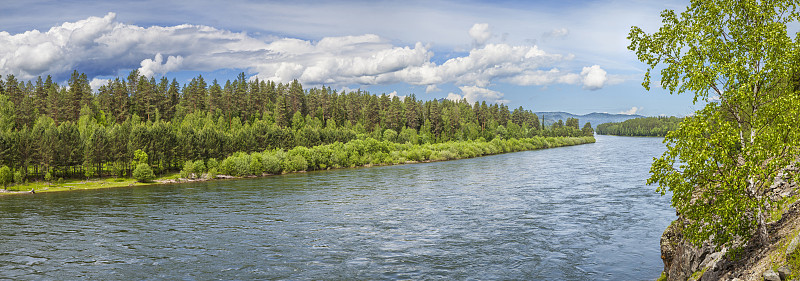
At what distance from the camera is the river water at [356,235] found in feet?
97.9

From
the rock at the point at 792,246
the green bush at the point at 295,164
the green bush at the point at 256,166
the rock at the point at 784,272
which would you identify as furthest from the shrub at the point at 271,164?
the rock at the point at 784,272

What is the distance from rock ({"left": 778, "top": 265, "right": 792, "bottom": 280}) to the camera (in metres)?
13.7

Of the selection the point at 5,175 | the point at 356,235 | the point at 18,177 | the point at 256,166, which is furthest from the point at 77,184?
the point at 356,235

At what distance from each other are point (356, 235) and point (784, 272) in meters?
29.9

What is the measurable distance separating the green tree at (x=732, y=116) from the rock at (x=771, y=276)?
1.95 m

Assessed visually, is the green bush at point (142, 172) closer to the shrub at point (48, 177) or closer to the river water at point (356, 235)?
the shrub at point (48, 177)

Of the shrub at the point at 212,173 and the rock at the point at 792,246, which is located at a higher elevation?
the rock at the point at 792,246

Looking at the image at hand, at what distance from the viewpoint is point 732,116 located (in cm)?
1789

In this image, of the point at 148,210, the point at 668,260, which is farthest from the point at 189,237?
the point at 668,260

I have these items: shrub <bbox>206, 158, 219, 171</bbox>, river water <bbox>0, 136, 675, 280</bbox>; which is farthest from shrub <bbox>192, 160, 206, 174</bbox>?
river water <bbox>0, 136, 675, 280</bbox>

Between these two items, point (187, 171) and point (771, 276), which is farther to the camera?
point (187, 171)

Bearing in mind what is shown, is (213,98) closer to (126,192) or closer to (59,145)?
(59,145)

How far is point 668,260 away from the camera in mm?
22828

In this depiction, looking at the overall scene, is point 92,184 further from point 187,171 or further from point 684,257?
point 684,257
